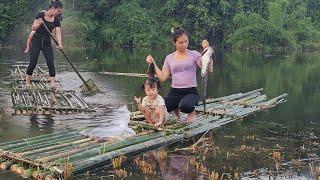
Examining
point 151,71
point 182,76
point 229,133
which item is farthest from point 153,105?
point 229,133

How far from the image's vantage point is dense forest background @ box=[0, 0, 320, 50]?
43.6 m

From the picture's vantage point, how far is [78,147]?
599cm

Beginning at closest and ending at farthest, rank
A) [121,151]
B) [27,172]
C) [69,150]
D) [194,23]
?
[27,172] < [69,150] < [121,151] < [194,23]

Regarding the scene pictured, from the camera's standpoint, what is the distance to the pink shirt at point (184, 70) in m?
7.54

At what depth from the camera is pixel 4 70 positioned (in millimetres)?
17719

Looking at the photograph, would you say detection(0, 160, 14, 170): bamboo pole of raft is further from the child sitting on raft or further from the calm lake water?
the child sitting on raft

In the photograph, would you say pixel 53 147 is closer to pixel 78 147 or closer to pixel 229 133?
pixel 78 147

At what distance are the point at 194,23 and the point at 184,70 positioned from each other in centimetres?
3850

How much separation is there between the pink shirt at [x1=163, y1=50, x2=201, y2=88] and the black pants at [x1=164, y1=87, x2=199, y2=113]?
80 mm

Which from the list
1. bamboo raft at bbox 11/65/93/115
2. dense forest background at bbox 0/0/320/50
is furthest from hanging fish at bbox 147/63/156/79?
dense forest background at bbox 0/0/320/50

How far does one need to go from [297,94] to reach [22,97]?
25.0 ft

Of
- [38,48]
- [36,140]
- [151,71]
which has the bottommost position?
[36,140]

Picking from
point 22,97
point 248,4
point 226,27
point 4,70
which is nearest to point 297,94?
A: point 22,97

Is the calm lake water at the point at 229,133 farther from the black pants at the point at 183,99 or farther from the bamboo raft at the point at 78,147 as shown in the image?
the black pants at the point at 183,99
